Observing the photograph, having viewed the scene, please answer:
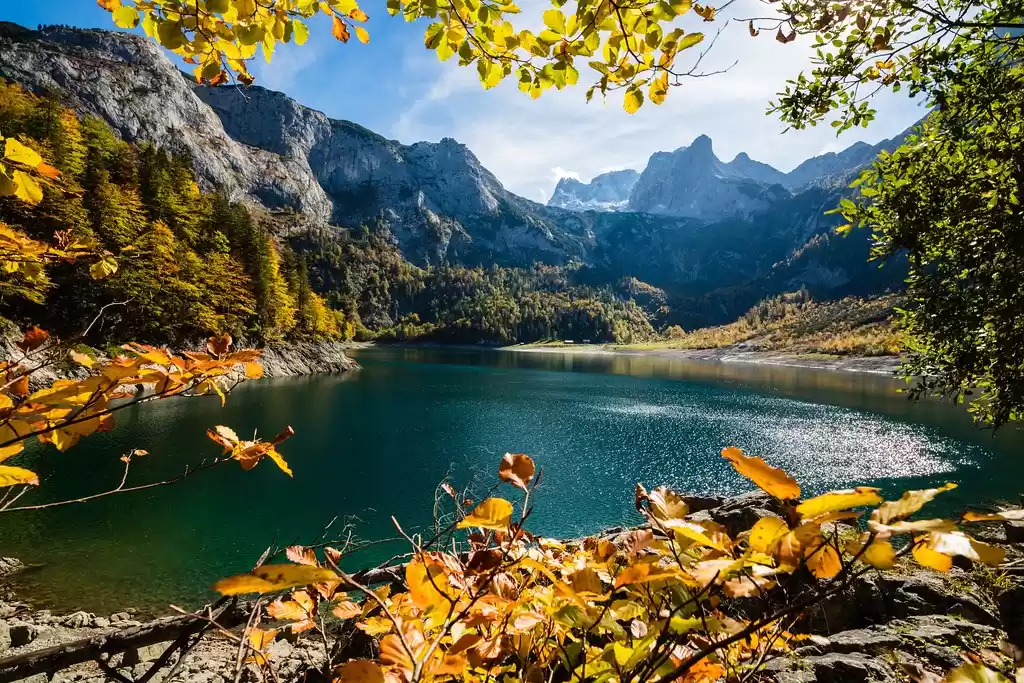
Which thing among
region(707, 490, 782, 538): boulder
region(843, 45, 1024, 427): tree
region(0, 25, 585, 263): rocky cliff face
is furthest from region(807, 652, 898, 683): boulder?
region(0, 25, 585, 263): rocky cliff face

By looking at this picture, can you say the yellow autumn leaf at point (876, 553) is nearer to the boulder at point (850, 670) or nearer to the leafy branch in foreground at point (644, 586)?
the leafy branch in foreground at point (644, 586)

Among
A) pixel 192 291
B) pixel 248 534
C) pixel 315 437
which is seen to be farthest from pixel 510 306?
pixel 248 534

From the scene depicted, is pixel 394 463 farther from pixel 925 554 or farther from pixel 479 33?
pixel 925 554

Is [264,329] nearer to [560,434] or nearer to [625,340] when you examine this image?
[560,434]

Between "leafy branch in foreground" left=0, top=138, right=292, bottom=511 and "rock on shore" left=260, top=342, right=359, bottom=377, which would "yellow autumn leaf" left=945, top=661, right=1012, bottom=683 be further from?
"rock on shore" left=260, top=342, right=359, bottom=377

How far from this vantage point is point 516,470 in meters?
1.84

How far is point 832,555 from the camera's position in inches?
41.3

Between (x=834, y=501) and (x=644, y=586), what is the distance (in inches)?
37.8

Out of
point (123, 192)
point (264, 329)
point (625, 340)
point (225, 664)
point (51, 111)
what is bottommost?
point (625, 340)

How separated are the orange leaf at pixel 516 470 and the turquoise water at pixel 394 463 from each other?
3.33 feet

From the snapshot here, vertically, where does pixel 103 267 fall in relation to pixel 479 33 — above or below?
below

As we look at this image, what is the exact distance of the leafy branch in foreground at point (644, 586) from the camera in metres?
0.86

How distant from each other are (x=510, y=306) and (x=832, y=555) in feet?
524

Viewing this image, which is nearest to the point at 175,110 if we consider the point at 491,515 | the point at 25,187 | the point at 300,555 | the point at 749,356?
the point at 749,356
